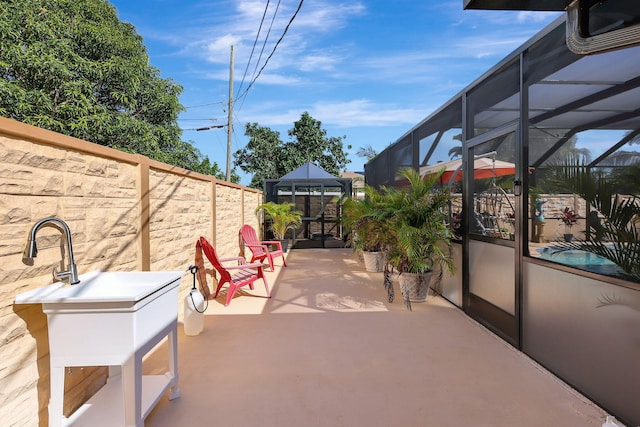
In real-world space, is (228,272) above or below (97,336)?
below

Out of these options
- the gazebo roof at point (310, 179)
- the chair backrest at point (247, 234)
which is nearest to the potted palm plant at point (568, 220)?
the chair backrest at point (247, 234)

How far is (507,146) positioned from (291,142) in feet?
53.5

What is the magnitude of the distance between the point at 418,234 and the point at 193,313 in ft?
8.51

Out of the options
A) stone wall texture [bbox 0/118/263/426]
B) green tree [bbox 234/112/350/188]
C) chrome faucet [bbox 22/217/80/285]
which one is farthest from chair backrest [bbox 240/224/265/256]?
green tree [bbox 234/112/350/188]

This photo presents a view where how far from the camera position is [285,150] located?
734 inches

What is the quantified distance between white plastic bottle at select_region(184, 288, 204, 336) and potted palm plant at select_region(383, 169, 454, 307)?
226cm

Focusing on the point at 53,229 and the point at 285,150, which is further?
the point at 285,150

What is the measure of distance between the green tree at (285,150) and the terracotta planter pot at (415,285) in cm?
1452

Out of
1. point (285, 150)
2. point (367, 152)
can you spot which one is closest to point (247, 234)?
point (285, 150)

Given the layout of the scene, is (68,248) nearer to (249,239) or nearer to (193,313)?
(193,313)

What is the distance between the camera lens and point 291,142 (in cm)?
1875

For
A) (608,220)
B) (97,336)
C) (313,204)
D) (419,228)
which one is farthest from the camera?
(313,204)

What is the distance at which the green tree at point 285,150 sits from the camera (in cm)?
1848

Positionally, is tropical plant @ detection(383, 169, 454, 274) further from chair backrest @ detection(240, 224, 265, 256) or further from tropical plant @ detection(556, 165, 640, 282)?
chair backrest @ detection(240, 224, 265, 256)
